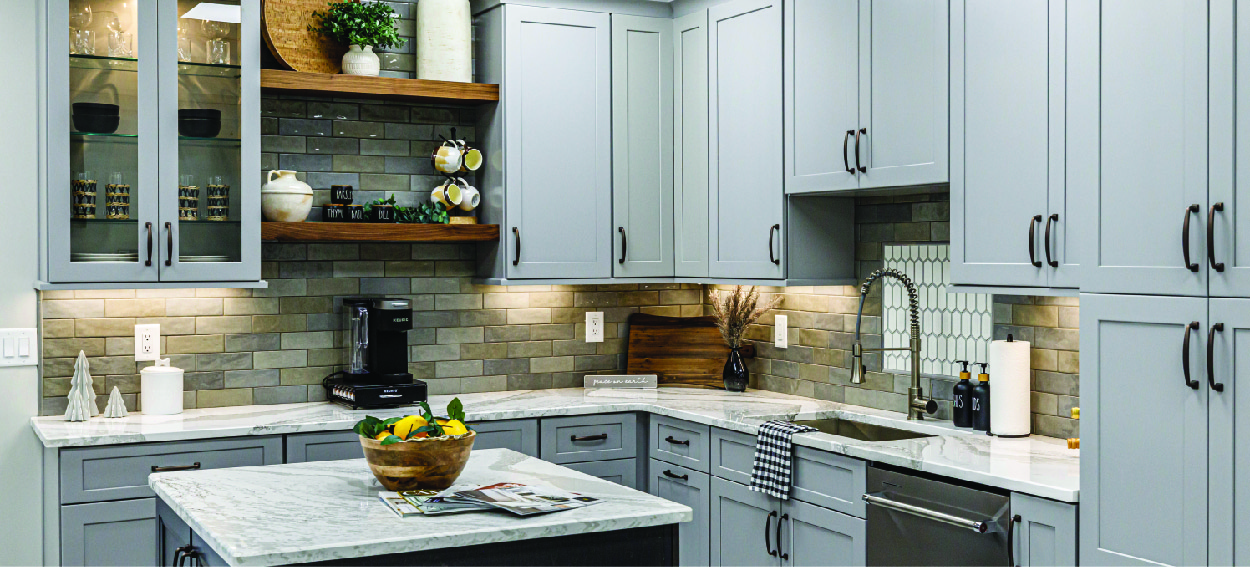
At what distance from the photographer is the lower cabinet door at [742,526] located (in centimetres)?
356

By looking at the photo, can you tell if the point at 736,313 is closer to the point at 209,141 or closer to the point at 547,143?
the point at 547,143

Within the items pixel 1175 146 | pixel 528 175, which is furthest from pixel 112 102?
pixel 1175 146

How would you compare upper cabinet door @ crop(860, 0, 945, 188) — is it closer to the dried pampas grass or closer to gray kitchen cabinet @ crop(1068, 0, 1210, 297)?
gray kitchen cabinet @ crop(1068, 0, 1210, 297)

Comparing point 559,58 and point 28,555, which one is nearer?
point 28,555

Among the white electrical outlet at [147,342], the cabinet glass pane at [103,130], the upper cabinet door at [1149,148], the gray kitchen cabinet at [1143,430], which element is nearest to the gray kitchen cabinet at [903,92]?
the upper cabinet door at [1149,148]

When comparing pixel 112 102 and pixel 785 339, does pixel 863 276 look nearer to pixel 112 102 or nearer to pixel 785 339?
pixel 785 339

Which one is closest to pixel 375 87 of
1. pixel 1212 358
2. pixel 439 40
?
pixel 439 40

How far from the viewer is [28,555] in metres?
3.54

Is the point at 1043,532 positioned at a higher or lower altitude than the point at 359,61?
lower

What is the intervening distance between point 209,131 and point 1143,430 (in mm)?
3016

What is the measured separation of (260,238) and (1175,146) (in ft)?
9.43

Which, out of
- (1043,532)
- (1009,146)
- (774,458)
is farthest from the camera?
(774,458)

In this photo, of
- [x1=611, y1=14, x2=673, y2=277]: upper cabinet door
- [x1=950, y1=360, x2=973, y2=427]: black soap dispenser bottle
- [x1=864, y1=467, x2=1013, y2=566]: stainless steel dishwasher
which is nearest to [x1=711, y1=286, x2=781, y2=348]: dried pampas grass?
[x1=611, y1=14, x2=673, y2=277]: upper cabinet door

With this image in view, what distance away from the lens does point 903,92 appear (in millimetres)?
3365
